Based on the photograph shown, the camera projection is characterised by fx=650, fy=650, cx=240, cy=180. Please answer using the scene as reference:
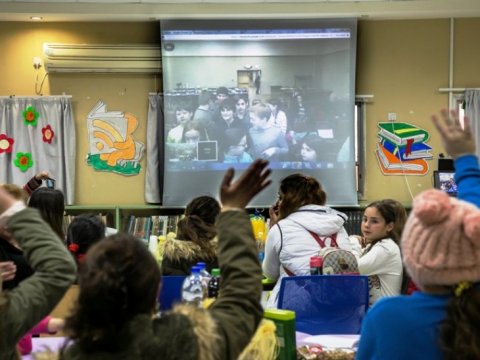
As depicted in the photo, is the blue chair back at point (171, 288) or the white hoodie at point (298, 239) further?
the white hoodie at point (298, 239)

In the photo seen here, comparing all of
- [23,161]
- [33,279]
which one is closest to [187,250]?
[33,279]

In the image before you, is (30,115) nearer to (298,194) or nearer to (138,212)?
(138,212)

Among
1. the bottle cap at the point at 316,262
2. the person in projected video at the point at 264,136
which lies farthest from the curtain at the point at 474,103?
the bottle cap at the point at 316,262

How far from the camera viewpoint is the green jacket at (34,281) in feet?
4.76

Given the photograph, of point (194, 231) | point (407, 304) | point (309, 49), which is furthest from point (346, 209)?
point (407, 304)

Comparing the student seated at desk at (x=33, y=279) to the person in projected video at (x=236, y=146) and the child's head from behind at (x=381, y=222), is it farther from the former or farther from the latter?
the person in projected video at (x=236, y=146)

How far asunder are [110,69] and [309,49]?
6.49 feet

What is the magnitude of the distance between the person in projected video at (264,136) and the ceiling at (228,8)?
93 cm

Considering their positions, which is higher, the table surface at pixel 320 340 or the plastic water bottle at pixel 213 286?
the plastic water bottle at pixel 213 286

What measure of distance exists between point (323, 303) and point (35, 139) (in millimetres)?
4347

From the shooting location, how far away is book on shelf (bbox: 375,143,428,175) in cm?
652

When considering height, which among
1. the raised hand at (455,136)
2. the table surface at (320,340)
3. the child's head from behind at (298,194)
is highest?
the raised hand at (455,136)

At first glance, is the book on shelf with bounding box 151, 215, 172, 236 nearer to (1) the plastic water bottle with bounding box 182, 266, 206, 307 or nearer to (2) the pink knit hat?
(1) the plastic water bottle with bounding box 182, 266, 206, 307

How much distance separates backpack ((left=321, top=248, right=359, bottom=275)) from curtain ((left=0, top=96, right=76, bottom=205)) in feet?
12.6
